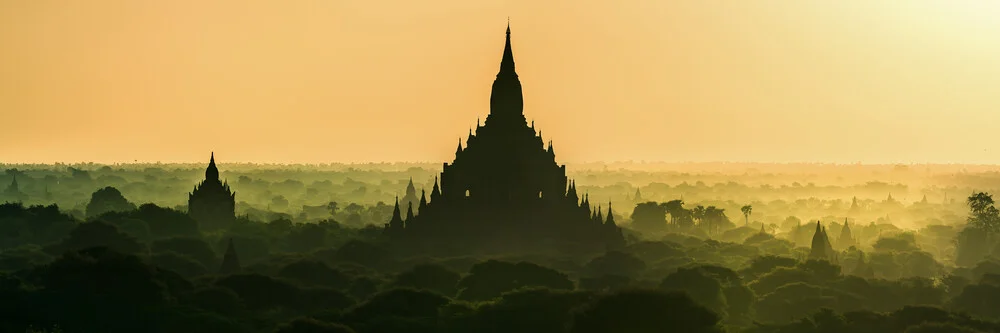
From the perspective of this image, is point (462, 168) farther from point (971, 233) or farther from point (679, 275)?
point (971, 233)

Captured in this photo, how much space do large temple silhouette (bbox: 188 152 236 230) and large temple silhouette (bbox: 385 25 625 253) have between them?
32.2 m

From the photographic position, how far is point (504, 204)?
372 ft

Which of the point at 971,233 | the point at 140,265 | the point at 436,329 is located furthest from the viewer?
the point at 971,233

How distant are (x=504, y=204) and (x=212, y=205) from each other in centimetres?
4296

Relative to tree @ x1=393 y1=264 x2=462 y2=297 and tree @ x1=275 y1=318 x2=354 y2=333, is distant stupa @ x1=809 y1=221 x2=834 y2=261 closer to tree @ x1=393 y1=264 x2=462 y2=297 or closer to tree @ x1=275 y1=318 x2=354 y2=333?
tree @ x1=393 y1=264 x2=462 y2=297

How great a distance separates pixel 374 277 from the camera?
89.3 m

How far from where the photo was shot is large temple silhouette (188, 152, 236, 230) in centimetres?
14075

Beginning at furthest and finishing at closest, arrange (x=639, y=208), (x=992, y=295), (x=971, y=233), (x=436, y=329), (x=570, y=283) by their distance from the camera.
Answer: (x=639, y=208), (x=971, y=233), (x=992, y=295), (x=570, y=283), (x=436, y=329)

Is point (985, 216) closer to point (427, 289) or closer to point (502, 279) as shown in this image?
point (502, 279)

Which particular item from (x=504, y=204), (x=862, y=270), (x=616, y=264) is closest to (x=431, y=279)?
(x=616, y=264)

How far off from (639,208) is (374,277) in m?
111

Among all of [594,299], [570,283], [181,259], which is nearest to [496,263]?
[570,283]

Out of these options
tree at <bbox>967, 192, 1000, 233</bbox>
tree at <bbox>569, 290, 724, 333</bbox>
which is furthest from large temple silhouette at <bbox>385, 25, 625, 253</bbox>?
tree at <bbox>967, 192, 1000, 233</bbox>

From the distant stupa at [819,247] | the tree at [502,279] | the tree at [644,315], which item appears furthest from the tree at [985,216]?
the tree at [644,315]
